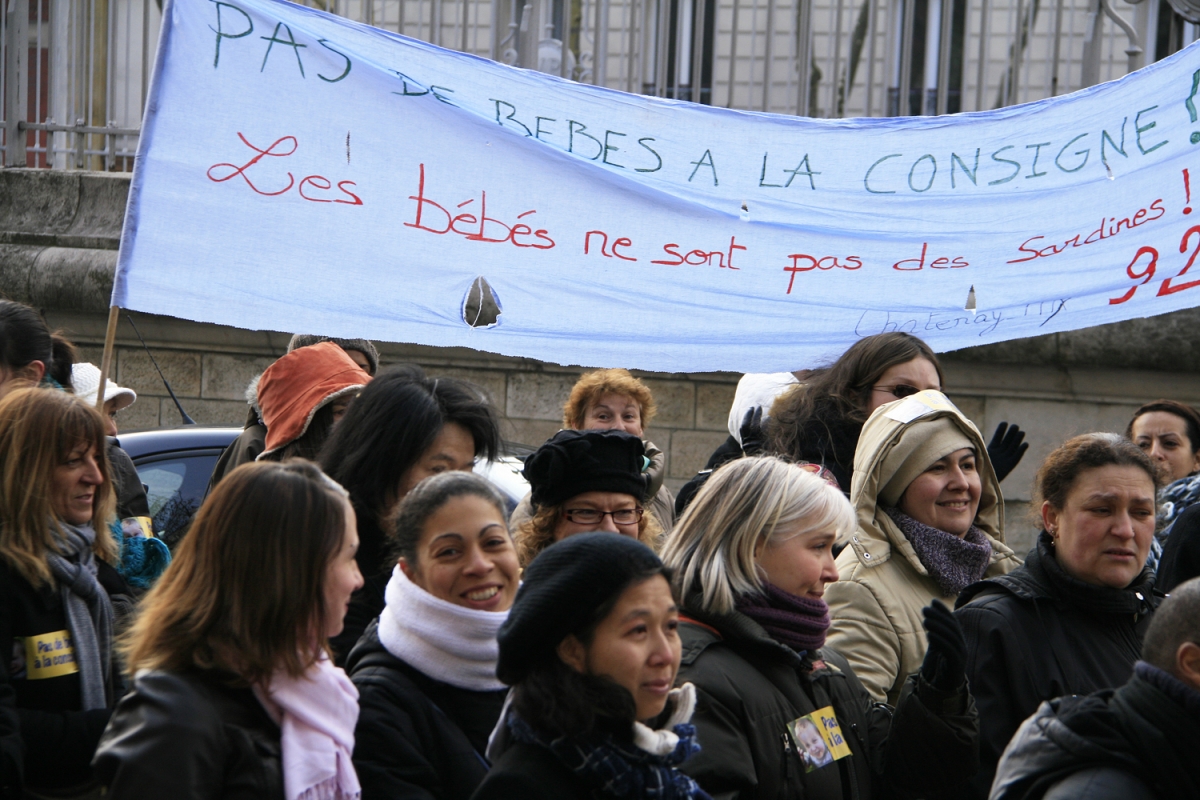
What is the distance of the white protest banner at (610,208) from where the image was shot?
149 inches

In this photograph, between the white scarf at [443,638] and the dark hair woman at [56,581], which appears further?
the dark hair woman at [56,581]

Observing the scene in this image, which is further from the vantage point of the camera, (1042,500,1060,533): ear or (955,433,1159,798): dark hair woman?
(1042,500,1060,533): ear

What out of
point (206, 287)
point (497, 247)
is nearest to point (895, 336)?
point (497, 247)

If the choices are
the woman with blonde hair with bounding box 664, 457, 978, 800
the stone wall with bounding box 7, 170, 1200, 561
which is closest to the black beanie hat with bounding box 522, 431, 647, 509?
the woman with blonde hair with bounding box 664, 457, 978, 800

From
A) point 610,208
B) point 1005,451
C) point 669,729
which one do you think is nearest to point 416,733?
point 669,729

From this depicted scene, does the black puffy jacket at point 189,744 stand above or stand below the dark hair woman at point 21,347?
below

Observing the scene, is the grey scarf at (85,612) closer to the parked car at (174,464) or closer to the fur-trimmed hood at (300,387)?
the fur-trimmed hood at (300,387)

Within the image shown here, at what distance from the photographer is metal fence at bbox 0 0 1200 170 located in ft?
25.8

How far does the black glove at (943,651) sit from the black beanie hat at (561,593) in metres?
0.70

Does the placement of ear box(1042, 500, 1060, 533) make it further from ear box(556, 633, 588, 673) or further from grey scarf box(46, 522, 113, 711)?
grey scarf box(46, 522, 113, 711)

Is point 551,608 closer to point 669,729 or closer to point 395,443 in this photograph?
point 669,729

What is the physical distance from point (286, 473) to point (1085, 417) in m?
6.06

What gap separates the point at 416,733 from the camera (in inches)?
98.7

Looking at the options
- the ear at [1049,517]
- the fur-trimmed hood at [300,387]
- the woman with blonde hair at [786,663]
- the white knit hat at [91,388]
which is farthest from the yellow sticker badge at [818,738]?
the white knit hat at [91,388]
